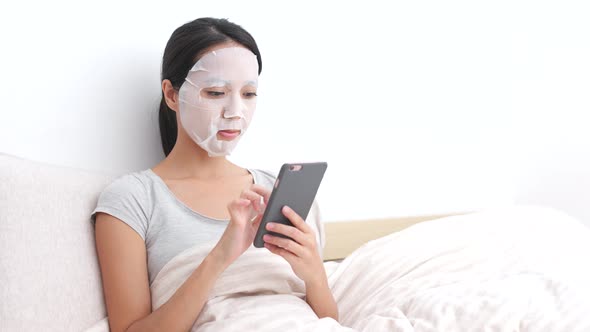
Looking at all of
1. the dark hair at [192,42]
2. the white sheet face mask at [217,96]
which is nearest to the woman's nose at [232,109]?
the white sheet face mask at [217,96]

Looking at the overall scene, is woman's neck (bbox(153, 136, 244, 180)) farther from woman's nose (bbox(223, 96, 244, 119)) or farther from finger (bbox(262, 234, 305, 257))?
finger (bbox(262, 234, 305, 257))

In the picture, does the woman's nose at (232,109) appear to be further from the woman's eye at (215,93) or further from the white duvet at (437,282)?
the white duvet at (437,282)

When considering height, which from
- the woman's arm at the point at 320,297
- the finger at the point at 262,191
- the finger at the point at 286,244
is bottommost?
the woman's arm at the point at 320,297

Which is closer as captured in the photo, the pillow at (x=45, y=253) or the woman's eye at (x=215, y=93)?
the pillow at (x=45, y=253)

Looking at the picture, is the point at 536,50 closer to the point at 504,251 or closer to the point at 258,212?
the point at 504,251

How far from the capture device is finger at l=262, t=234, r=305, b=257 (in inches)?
45.7

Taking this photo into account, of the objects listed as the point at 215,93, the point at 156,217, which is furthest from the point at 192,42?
the point at 156,217

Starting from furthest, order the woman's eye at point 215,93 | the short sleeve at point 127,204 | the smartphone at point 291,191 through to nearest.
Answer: the woman's eye at point 215,93, the short sleeve at point 127,204, the smartphone at point 291,191

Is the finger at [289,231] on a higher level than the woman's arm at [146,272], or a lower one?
higher


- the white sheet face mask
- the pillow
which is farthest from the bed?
the white sheet face mask

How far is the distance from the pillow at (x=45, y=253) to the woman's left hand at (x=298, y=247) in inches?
13.2

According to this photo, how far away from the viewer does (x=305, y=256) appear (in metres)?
1.22

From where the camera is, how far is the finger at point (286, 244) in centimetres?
116

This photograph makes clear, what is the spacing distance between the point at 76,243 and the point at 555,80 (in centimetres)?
161
